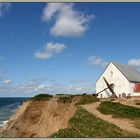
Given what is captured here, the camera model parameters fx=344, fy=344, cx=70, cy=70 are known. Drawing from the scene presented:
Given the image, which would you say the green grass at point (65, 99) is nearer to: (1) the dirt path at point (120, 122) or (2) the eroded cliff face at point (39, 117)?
(2) the eroded cliff face at point (39, 117)

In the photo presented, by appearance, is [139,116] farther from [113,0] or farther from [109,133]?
[113,0]

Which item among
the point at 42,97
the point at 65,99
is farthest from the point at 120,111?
the point at 42,97

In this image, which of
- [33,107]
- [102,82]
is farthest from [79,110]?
[102,82]

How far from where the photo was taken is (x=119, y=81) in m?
62.2

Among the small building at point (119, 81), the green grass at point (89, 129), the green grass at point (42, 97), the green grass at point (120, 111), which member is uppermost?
the small building at point (119, 81)

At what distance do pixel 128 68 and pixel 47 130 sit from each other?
28.6 m

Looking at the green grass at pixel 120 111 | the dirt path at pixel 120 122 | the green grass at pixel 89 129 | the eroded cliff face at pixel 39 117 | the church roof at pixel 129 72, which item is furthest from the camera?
the church roof at pixel 129 72

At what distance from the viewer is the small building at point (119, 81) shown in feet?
198

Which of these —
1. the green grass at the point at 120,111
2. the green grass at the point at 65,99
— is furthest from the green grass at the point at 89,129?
the green grass at the point at 65,99

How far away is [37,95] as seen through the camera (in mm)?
54469

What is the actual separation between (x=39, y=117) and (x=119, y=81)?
18.0 meters

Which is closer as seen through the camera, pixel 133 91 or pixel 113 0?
pixel 113 0

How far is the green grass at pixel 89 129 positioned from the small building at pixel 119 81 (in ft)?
83.5

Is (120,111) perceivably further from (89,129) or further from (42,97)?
(42,97)
